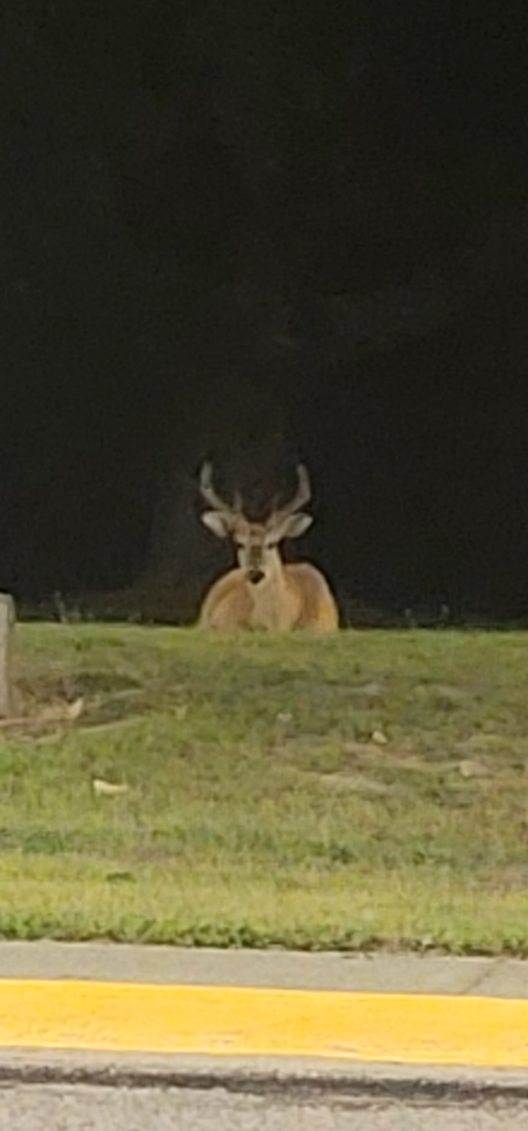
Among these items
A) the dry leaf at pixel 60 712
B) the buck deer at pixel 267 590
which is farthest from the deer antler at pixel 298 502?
the dry leaf at pixel 60 712

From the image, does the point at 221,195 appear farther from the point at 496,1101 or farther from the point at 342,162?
the point at 496,1101

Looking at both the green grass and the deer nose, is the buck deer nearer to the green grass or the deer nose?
the deer nose

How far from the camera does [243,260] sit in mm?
20891

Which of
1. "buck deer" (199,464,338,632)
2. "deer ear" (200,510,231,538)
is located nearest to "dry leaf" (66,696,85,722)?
"buck deer" (199,464,338,632)

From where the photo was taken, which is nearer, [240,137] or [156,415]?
[240,137]

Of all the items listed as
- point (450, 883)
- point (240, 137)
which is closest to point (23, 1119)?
point (450, 883)

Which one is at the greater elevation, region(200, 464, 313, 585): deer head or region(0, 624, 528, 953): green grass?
region(200, 464, 313, 585): deer head

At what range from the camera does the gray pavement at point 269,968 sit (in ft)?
23.8

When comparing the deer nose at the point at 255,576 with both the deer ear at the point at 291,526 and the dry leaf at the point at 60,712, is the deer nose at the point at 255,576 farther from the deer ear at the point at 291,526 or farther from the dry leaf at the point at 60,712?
the dry leaf at the point at 60,712

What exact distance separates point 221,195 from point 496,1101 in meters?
15.3

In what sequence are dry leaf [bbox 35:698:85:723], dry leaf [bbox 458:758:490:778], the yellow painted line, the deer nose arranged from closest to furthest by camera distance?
the yellow painted line, dry leaf [bbox 458:758:490:778], dry leaf [bbox 35:698:85:723], the deer nose

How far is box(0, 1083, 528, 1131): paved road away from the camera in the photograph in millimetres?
5996

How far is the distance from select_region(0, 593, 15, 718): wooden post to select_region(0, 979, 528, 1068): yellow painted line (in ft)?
14.8

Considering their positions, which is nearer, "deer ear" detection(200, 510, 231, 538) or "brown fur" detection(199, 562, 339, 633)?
"brown fur" detection(199, 562, 339, 633)
